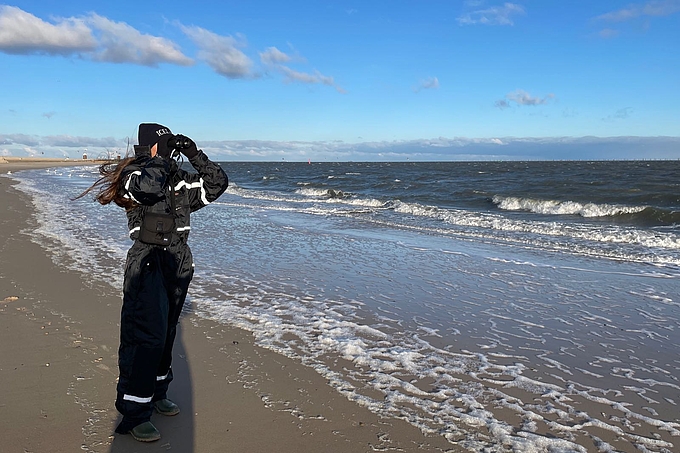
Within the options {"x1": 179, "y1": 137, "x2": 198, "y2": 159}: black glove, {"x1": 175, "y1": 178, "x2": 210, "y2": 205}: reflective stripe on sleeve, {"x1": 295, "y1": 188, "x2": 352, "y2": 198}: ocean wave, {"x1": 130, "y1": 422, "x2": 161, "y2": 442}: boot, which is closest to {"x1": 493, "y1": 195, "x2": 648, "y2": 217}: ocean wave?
{"x1": 295, "y1": 188, "x2": 352, "y2": 198}: ocean wave

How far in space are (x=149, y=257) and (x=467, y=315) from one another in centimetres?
399

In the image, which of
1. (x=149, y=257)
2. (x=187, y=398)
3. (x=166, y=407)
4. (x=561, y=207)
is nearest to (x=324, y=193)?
(x=561, y=207)

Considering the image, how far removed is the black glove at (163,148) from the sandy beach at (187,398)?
68.2 inches

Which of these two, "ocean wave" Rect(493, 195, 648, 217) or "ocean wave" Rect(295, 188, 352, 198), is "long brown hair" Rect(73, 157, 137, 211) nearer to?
"ocean wave" Rect(493, 195, 648, 217)

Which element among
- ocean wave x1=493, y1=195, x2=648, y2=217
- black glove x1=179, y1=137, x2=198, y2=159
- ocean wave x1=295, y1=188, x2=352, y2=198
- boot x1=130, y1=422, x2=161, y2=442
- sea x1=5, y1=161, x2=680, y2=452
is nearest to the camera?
boot x1=130, y1=422, x2=161, y2=442

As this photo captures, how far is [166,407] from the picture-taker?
348 centimetres

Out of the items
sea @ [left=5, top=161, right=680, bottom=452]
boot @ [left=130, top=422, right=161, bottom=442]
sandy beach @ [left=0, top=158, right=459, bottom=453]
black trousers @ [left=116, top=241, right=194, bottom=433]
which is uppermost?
black trousers @ [left=116, top=241, right=194, bottom=433]

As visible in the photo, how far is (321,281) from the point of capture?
7648 mm

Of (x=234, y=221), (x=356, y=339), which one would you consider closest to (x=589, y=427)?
(x=356, y=339)

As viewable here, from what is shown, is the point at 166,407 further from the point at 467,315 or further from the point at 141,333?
the point at 467,315

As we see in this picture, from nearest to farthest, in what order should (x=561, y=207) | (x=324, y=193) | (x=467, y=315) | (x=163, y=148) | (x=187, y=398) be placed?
(x=163, y=148) → (x=187, y=398) → (x=467, y=315) → (x=561, y=207) → (x=324, y=193)

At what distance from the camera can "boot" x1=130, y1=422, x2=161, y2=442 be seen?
3.13 metres

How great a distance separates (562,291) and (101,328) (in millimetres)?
5995

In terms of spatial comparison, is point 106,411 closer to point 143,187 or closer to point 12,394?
point 12,394
